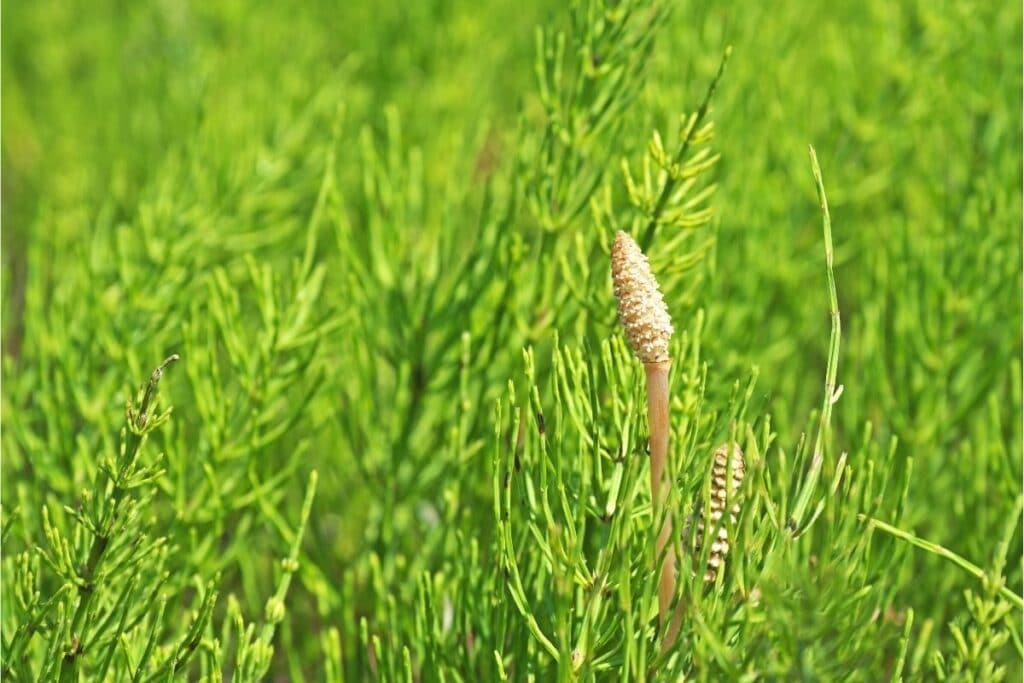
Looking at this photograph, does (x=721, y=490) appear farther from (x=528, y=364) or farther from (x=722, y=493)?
(x=528, y=364)

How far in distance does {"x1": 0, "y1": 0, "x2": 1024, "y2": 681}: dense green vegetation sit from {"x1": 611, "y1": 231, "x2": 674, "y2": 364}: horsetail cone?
55 mm

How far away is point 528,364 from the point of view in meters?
0.63

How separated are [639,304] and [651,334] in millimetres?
17

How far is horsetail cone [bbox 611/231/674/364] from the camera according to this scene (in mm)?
612

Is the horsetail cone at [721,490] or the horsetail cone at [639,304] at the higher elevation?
the horsetail cone at [639,304]

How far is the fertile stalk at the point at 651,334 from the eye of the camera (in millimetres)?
612

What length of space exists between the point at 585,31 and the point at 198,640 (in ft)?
1.77

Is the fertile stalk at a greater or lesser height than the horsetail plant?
greater

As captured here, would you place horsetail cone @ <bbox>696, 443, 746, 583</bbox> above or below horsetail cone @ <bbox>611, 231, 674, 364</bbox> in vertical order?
below

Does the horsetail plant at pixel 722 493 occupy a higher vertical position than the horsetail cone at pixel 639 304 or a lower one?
lower

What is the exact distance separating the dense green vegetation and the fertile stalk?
0.02 m

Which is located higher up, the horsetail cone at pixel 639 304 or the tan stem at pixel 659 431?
the horsetail cone at pixel 639 304

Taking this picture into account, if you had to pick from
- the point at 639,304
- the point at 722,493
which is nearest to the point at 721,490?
the point at 722,493

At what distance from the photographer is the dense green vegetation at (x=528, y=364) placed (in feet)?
2.15
